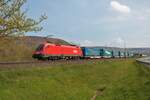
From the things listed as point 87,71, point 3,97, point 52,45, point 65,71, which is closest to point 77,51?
point 52,45

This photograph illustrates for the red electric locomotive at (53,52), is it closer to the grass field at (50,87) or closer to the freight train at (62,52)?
the freight train at (62,52)

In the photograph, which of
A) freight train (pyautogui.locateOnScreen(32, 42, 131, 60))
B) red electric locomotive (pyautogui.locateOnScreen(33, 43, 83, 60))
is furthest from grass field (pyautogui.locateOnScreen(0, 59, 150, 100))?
freight train (pyautogui.locateOnScreen(32, 42, 131, 60))

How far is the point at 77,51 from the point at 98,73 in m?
20.4

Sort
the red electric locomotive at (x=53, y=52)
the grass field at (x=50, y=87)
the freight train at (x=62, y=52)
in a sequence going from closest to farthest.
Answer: the grass field at (x=50, y=87)
the red electric locomotive at (x=53, y=52)
the freight train at (x=62, y=52)

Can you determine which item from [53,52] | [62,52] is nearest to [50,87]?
[53,52]

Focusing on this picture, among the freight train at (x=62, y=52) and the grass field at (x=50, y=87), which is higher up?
the freight train at (x=62, y=52)

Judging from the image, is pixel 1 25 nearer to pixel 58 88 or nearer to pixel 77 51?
pixel 58 88

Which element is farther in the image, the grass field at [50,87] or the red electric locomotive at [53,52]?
the red electric locomotive at [53,52]

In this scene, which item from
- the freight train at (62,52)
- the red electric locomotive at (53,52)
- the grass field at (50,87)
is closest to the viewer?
the grass field at (50,87)

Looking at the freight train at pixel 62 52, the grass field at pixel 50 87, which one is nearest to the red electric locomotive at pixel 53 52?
the freight train at pixel 62 52

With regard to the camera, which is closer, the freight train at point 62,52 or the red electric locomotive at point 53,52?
the red electric locomotive at point 53,52

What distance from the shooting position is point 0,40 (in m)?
15.4

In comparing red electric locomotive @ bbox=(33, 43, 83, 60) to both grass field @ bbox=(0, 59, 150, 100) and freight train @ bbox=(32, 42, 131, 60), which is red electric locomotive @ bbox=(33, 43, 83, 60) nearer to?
freight train @ bbox=(32, 42, 131, 60)

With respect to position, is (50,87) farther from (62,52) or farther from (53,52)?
(62,52)
